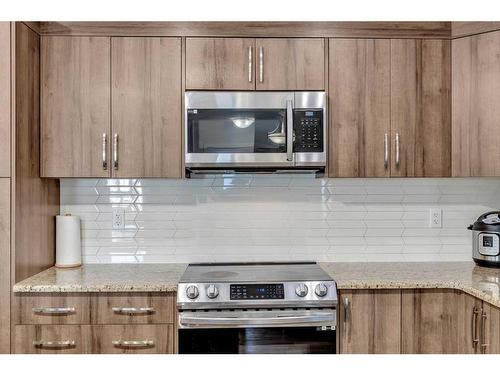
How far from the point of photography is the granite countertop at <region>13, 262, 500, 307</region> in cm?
224

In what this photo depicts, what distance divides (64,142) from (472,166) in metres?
2.32

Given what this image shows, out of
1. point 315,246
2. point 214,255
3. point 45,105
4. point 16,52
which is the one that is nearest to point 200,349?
point 214,255

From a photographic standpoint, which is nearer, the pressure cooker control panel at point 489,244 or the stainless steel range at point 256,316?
the stainless steel range at point 256,316

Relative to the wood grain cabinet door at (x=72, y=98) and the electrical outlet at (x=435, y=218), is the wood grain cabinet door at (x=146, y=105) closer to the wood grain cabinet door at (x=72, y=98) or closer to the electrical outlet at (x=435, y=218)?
the wood grain cabinet door at (x=72, y=98)

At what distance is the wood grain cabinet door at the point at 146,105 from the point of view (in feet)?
8.36

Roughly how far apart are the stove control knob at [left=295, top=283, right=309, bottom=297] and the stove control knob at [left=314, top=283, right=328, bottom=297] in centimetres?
5

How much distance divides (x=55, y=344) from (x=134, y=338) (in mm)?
388

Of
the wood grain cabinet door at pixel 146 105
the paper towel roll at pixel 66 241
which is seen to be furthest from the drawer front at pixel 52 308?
the wood grain cabinet door at pixel 146 105

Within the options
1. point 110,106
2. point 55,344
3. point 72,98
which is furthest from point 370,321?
point 72,98

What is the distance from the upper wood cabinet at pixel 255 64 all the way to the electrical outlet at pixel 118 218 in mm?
913

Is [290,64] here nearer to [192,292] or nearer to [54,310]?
[192,292]

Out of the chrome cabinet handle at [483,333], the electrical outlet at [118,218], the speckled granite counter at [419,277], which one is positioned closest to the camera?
the chrome cabinet handle at [483,333]

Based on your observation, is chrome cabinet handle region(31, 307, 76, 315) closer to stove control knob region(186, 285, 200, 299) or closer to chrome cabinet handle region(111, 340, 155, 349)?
chrome cabinet handle region(111, 340, 155, 349)

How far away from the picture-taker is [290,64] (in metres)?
2.58
